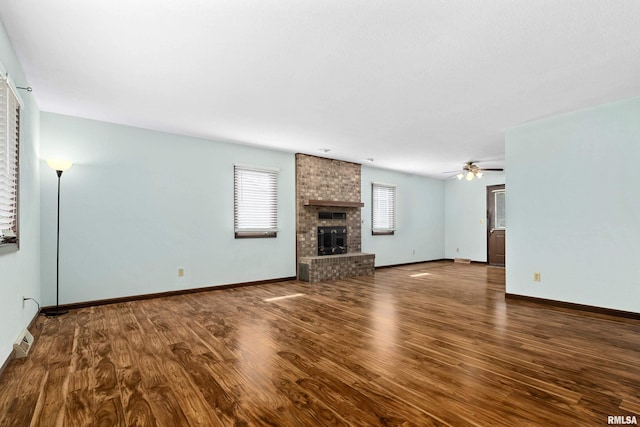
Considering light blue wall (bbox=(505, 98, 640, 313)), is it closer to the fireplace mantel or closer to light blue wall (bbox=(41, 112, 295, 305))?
the fireplace mantel

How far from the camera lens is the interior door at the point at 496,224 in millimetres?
8055

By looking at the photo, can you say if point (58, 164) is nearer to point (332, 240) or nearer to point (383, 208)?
point (332, 240)

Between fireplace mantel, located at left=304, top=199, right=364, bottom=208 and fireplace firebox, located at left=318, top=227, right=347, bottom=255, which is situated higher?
fireplace mantel, located at left=304, top=199, right=364, bottom=208

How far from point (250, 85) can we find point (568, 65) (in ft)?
9.40

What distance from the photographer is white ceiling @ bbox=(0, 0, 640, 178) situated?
2.07 m

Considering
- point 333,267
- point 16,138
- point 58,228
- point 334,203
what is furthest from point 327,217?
point 16,138

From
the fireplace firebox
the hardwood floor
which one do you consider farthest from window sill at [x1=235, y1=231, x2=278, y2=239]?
the hardwood floor

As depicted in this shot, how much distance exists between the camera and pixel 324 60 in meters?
2.67

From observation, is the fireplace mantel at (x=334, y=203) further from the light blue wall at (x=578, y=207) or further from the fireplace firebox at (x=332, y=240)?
the light blue wall at (x=578, y=207)

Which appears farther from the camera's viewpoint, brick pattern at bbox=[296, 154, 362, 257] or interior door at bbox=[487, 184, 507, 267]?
interior door at bbox=[487, 184, 507, 267]

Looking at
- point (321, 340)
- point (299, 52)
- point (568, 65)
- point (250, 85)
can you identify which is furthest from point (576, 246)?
point (250, 85)

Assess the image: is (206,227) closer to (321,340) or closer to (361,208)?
(321,340)

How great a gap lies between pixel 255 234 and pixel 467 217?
242 inches

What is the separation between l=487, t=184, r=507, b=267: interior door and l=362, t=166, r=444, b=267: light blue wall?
53.1 inches
